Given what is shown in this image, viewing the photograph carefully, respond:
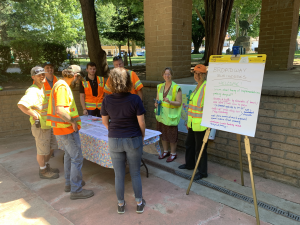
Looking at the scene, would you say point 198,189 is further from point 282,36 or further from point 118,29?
point 118,29

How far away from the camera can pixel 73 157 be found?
3.06 meters

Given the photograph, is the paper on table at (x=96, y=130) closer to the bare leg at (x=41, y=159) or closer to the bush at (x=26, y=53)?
the bare leg at (x=41, y=159)

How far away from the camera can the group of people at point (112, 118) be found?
253 cm

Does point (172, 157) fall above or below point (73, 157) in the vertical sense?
below

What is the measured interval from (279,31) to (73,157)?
25.0 feet

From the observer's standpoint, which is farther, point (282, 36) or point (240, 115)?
point (282, 36)

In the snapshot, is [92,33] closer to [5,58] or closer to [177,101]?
[5,58]

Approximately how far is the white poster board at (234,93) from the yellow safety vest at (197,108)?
0.95 feet

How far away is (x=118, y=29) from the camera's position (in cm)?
1225

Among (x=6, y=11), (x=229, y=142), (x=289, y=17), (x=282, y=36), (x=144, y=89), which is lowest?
(x=229, y=142)

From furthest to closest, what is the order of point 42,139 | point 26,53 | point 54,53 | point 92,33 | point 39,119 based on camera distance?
point 54,53 → point 26,53 → point 92,33 → point 42,139 → point 39,119

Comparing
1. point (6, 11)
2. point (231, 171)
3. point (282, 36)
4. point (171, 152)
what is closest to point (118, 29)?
point (282, 36)

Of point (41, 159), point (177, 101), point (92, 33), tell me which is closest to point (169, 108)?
point (177, 101)

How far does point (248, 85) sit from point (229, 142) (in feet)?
5.04
